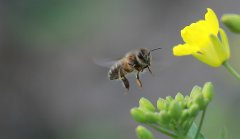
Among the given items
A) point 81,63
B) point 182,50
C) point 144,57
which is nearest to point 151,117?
point 182,50

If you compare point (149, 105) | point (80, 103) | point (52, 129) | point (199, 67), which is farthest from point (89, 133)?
point (149, 105)

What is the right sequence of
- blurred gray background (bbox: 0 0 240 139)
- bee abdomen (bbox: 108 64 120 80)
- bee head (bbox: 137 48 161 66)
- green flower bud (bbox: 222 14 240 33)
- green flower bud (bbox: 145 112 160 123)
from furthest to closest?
blurred gray background (bbox: 0 0 240 139)
bee abdomen (bbox: 108 64 120 80)
bee head (bbox: 137 48 161 66)
green flower bud (bbox: 145 112 160 123)
green flower bud (bbox: 222 14 240 33)

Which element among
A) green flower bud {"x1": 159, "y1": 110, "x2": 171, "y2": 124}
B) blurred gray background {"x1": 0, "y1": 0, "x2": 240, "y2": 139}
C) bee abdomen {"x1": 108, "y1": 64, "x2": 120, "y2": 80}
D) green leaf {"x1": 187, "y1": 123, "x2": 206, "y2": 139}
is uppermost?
blurred gray background {"x1": 0, "y1": 0, "x2": 240, "y2": 139}

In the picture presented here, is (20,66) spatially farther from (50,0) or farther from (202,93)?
(202,93)

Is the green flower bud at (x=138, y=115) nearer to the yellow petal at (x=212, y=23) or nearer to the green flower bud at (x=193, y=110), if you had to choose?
the green flower bud at (x=193, y=110)

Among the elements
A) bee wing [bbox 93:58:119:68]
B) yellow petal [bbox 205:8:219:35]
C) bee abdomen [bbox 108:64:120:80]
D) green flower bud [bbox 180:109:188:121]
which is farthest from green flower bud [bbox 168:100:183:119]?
bee wing [bbox 93:58:119:68]

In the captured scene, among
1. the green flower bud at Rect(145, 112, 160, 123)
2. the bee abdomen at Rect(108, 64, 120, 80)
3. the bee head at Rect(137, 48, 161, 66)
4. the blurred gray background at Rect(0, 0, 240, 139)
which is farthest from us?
the blurred gray background at Rect(0, 0, 240, 139)

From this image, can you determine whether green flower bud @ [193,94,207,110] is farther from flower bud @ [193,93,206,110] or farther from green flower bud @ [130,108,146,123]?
green flower bud @ [130,108,146,123]

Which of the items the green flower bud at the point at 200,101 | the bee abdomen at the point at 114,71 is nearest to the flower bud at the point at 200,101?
the green flower bud at the point at 200,101
